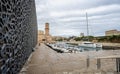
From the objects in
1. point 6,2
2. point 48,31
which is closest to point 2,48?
point 6,2

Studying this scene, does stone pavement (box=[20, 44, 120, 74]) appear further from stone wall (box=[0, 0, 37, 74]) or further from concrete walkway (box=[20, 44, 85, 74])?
stone wall (box=[0, 0, 37, 74])

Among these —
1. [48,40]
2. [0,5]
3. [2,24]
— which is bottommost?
[48,40]

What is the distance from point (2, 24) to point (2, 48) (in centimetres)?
58

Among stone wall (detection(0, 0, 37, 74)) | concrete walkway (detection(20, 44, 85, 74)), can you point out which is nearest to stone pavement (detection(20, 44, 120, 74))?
concrete walkway (detection(20, 44, 85, 74))

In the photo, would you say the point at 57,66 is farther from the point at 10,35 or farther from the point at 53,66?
the point at 10,35

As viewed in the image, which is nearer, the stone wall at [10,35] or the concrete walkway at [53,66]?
the stone wall at [10,35]

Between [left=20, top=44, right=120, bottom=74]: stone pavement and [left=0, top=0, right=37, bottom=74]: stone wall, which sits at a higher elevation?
[left=0, top=0, right=37, bottom=74]: stone wall

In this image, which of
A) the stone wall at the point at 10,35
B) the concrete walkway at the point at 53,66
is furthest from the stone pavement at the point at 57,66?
the stone wall at the point at 10,35

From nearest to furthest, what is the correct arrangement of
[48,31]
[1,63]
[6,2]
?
[1,63]
[6,2]
[48,31]

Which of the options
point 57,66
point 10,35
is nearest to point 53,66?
point 57,66

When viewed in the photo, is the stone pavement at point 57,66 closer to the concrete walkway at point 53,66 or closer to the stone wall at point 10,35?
the concrete walkway at point 53,66

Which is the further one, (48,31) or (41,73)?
(48,31)

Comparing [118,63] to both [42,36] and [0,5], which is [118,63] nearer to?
[0,5]

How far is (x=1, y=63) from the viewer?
4625 mm
